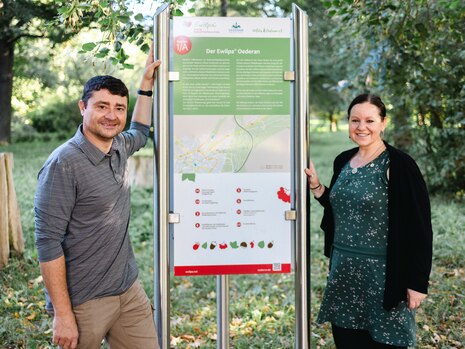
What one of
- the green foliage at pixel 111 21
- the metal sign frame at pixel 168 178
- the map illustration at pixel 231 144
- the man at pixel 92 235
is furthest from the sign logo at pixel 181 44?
the green foliage at pixel 111 21

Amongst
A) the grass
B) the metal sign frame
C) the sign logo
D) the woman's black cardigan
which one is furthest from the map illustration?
the grass

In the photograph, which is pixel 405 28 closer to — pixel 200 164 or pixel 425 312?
pixel 425 312

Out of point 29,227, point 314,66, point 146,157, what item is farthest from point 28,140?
point 29,227

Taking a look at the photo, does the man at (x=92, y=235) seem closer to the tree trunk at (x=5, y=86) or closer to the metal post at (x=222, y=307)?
the metal post at (x=222, y=307)

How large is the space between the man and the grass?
6.71 feet

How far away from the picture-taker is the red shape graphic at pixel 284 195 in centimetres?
354

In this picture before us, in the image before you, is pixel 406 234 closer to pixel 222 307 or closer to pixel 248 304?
pixel 222 307

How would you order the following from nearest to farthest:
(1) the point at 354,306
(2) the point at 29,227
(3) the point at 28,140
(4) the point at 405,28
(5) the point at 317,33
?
(1) the point at 354,306, (4) the point at 405,28, (2) the point at 29,227, (5) the point at 317,33, (3) the point at 28,140

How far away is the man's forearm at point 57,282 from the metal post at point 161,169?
722mm

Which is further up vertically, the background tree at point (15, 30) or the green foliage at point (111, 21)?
the background tree at point (15, 30)

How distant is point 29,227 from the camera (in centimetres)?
820

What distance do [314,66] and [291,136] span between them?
16.3 m

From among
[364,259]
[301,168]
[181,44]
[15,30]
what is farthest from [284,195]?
[15,30]

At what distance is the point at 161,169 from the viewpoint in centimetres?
343
